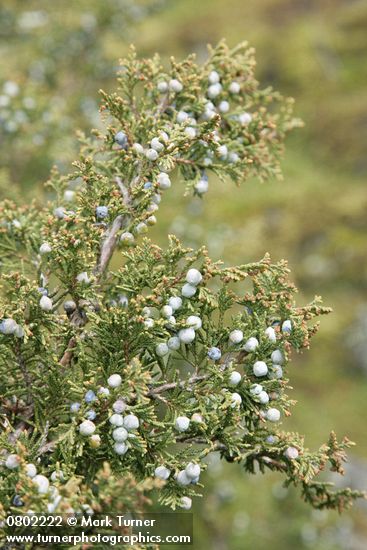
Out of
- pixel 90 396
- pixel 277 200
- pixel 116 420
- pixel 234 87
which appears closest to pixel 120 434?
pixel 116 420

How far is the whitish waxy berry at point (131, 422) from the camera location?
246 cm

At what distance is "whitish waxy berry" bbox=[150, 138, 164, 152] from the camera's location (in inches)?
115

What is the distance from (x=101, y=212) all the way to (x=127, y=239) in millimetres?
213

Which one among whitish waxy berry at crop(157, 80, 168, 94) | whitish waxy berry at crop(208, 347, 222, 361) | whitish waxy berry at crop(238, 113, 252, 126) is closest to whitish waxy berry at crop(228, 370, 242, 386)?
whitish waxy berry at crop(208, 347, 222, 361)

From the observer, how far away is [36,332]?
2.77 meters

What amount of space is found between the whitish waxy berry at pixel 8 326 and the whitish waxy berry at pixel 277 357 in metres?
1.24

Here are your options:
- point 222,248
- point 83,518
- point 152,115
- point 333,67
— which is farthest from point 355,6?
point 83,518

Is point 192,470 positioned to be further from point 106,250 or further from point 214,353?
point 106,250

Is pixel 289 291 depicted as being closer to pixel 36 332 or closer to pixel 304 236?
pixel 36 332

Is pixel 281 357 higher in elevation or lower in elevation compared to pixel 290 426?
lower

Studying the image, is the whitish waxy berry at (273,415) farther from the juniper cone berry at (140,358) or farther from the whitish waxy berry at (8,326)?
the whitish waxy berry at (8,326)

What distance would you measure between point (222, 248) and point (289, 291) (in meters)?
6.68

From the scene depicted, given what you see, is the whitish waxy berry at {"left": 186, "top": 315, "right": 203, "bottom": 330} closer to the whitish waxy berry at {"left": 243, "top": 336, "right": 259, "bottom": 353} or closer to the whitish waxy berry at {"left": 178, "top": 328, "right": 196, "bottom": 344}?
the whitish waxy berry at {"left": 178, "top": 328, "right": 196, "bottom": 344}

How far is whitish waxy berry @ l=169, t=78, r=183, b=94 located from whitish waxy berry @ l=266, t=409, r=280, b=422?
1960 mm
